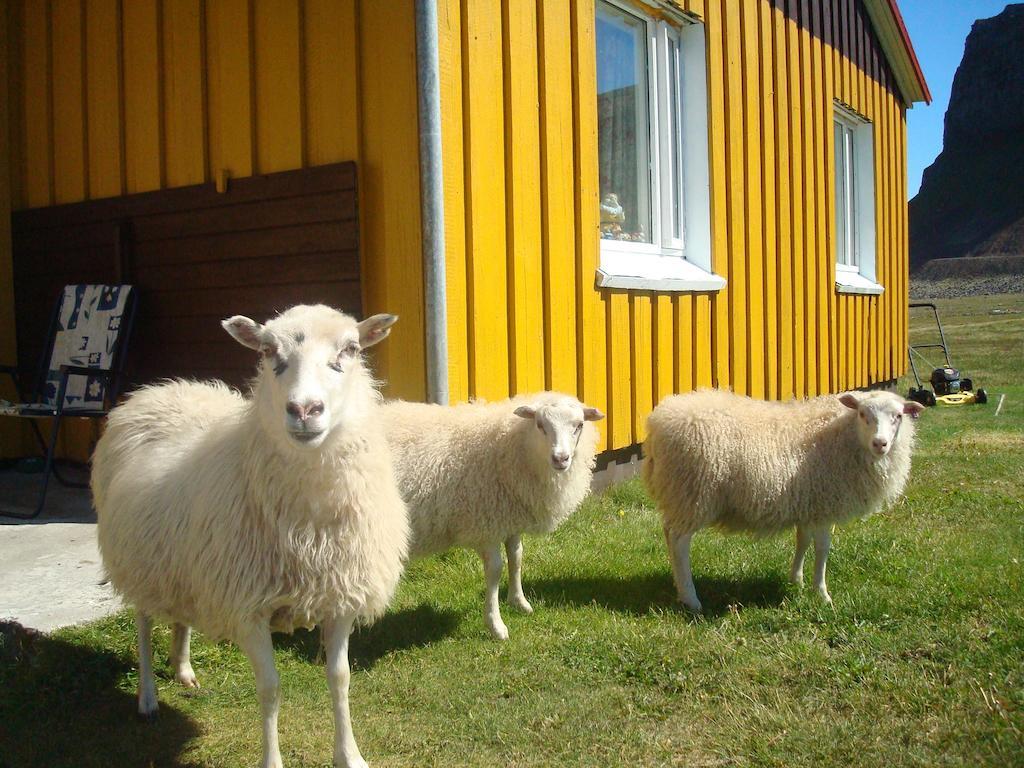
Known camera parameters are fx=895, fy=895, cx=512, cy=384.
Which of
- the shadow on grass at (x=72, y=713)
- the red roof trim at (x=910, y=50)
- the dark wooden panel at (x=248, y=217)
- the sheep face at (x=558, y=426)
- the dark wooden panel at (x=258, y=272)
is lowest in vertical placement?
the shadow on grass at (x=72, y=713)

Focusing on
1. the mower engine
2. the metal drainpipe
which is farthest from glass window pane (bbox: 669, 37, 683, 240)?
the mower engine

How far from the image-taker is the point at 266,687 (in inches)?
108

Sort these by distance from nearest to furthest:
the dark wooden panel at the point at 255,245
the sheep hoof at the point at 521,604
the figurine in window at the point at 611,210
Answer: the sheep hoof at the point at 521,604, the dark wooden panel at the point at 255,245, the figurine in window at the point at 611,210

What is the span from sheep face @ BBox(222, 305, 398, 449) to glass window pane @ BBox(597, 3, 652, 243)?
4.39 m

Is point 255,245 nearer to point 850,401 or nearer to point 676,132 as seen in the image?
point 850,401

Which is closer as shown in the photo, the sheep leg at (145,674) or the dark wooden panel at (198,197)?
the sheep leg at (145,674)

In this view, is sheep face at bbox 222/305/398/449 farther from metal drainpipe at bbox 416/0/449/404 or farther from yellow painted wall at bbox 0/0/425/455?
yellow painted wall at bbox 0/0/425/455

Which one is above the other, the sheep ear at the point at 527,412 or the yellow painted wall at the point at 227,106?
the yellow painted wall at the point at 227,106

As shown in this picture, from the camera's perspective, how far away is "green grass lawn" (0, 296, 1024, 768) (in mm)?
2973

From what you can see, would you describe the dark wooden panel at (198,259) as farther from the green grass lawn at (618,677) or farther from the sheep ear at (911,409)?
the sheep ear at (911,409)

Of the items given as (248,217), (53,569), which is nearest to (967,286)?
(248,217)

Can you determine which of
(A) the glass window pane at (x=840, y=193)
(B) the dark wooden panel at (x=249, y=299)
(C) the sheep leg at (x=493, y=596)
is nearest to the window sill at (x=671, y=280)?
(B) the dark wooden panel at (x=249, y=299)

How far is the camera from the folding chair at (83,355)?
5.73 m

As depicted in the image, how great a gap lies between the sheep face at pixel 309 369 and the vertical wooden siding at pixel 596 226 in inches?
86.3
